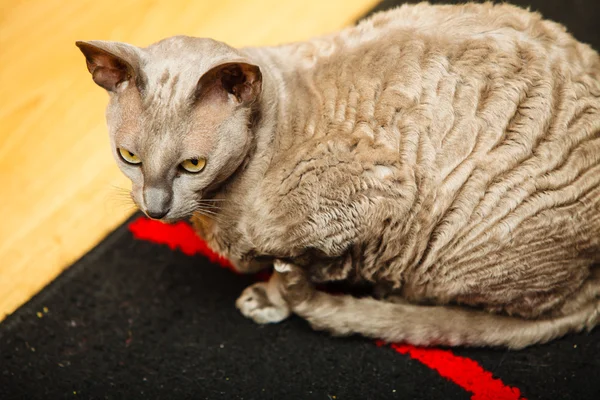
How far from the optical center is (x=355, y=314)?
137 cm

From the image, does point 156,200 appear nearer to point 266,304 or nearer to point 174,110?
point 174,110

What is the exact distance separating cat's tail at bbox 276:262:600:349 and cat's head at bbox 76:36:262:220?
36 centimetres

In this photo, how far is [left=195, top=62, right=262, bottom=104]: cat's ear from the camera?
1.06 metres

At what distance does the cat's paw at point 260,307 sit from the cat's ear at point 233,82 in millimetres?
554

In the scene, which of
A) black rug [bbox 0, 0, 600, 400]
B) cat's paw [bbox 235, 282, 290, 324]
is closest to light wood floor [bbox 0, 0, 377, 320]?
black rug [bbox 0, 0, 600, 400]

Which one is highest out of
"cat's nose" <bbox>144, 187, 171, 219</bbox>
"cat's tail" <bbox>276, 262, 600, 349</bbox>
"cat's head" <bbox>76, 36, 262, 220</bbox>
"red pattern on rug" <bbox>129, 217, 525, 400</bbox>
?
"cat's head" <bbox>76, 36, 262, 220</bbox>

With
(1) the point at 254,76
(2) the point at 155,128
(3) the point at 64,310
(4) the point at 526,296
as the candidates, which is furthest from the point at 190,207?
(4) the point at 526,296

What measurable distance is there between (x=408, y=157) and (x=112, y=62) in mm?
594

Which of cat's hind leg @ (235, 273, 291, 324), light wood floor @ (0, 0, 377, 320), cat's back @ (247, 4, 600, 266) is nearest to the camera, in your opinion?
cat's back @ (247, 4, 600, 266)

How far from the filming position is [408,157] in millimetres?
1224

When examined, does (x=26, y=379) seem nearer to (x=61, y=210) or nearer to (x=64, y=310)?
(x=64, y=310)

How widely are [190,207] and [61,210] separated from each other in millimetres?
739

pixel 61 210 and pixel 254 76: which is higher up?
pixel 254 76

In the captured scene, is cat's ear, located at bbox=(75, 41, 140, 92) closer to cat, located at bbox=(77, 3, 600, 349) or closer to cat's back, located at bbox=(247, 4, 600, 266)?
cat, located at bbox=(77, 3, 600, 349)
